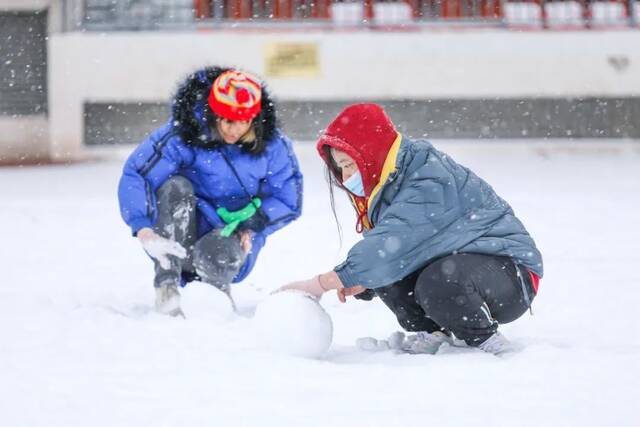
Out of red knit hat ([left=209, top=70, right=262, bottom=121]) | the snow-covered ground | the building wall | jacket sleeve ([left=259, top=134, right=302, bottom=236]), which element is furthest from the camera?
the building wall

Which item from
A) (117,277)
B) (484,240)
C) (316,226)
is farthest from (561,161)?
(484,240)

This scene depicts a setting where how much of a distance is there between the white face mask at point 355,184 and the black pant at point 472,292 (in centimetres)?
30

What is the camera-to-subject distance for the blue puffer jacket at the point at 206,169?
12.3 ft

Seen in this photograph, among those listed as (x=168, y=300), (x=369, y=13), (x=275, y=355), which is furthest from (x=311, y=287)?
(x=369, y=13)

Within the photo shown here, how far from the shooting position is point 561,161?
10070 mm

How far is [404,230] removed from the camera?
2793 millimetres

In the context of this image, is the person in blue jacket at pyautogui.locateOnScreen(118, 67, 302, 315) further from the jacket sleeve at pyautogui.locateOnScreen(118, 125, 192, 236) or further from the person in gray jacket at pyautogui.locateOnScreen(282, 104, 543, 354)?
the person in gray jacket at pyautogui.locateOnScreen(282, 104, 543, 354)

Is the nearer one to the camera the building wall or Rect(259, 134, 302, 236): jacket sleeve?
Rect(259, 134, 302, 236): jacket sleeve

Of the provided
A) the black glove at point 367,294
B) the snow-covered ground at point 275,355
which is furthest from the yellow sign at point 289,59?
the black glove at point 367,294

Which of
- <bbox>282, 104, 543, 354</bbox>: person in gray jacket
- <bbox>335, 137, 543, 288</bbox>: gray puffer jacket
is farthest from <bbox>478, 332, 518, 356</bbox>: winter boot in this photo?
<bbox>335, 137, 543, 288</bbox>: gray puffer jacket

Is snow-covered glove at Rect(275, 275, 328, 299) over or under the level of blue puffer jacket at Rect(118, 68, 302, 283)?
under

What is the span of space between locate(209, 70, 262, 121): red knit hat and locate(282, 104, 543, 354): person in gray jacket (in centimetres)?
71

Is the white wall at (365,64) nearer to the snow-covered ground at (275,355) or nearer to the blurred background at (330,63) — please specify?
the blurred background at (330,63)

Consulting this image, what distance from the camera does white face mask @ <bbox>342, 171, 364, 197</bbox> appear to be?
2.90 m
